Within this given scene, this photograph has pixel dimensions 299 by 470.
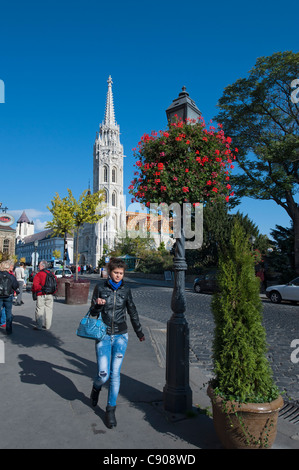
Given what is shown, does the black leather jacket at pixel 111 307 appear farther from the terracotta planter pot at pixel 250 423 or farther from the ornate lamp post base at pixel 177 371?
the terracotta planter pot at pixel 250 423

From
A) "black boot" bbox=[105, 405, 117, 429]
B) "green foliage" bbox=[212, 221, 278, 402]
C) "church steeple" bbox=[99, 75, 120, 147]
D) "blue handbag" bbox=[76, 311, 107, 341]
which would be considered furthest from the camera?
"church steeple" bbox=[99, 75, 120, 147]

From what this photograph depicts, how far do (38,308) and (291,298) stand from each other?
11.5 m

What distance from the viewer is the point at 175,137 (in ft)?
16.1

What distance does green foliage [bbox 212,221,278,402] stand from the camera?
2.97 meters

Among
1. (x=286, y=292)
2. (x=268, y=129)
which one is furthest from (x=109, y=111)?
(x=286, y=292)

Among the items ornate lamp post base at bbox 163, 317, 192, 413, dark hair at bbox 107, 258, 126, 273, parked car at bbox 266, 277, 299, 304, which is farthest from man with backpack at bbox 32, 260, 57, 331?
parked car at bbox 266, 277, 299, 304

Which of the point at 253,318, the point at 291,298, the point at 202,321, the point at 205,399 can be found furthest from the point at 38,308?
the point at 291,298

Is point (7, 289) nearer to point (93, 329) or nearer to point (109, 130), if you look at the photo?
point (93, 329)

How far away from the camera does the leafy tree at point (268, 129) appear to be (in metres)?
19.6

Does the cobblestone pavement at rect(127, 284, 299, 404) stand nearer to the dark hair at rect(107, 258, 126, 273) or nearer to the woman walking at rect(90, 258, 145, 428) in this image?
the woman walking at rect(90, 258, 145, 428)

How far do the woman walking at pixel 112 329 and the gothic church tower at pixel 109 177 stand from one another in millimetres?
95750

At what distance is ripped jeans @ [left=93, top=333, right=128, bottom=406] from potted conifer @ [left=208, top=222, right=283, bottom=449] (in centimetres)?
109
